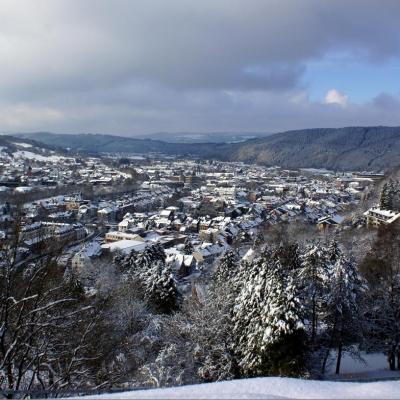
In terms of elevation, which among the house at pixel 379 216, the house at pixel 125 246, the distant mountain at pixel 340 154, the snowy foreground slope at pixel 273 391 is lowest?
the house at pixel 125 246

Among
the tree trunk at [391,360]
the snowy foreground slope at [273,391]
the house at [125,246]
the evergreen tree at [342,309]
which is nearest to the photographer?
the snowy foreground slope at [273,391]

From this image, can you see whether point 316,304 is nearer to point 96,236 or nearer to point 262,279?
point 262,279

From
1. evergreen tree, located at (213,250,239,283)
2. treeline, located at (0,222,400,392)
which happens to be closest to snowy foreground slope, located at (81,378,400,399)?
treeline, located at (0,222,400,392)

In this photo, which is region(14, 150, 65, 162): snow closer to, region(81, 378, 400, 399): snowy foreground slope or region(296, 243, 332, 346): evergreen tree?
region(296, 243, 332, 346): evergreen tree

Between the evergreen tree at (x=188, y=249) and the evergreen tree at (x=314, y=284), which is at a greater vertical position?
the evergreen tree at (x=314, y=284)

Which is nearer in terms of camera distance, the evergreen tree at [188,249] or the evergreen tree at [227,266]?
the evergreen tree at [227,266]

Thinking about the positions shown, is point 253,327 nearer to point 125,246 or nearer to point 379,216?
point 125,246

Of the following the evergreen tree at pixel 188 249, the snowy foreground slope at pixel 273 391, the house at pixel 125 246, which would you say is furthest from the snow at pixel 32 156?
the snowy foreground slope at pixel 273 391

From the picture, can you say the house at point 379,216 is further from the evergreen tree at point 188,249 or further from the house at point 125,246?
the house at point 125,246
